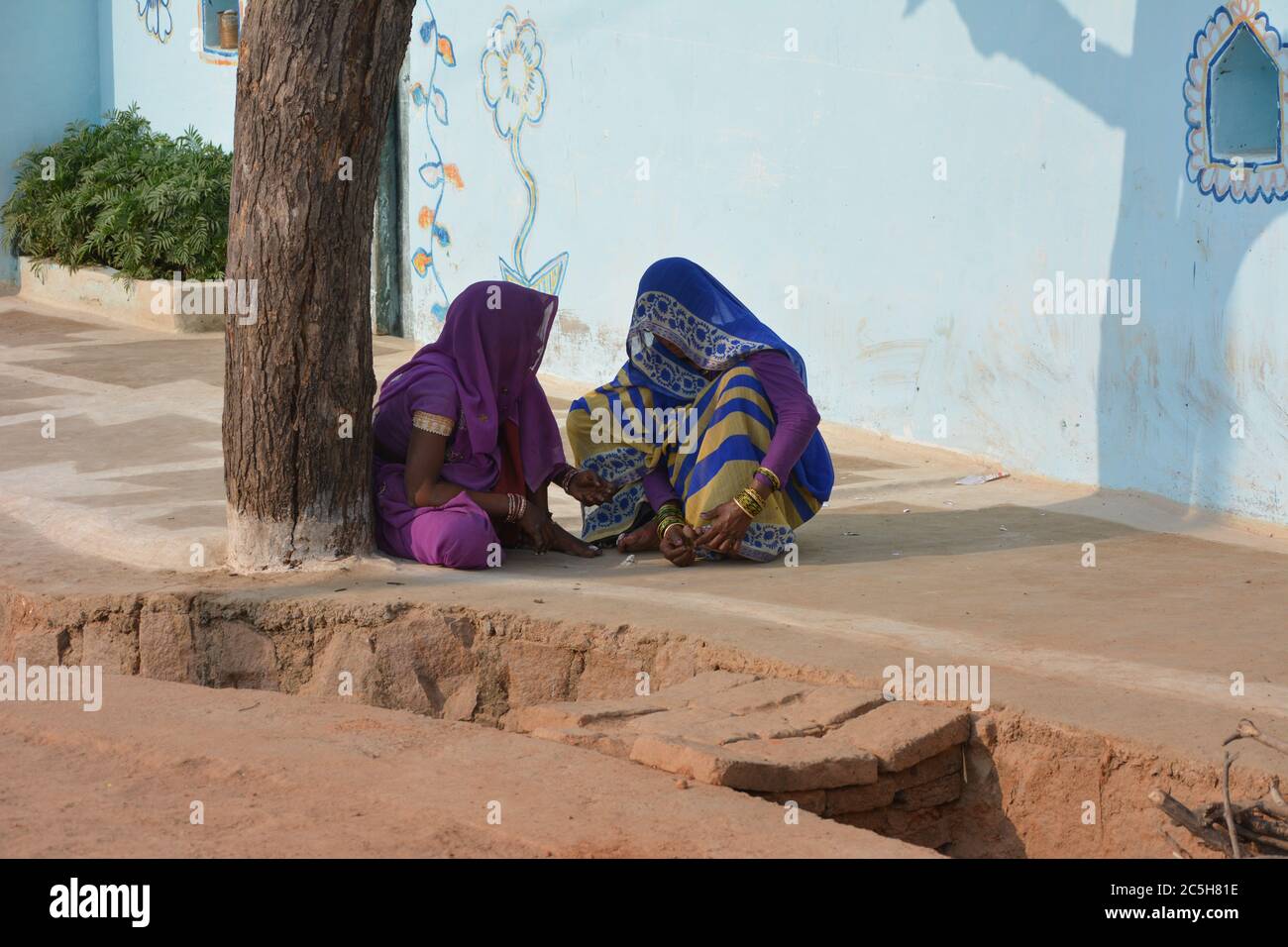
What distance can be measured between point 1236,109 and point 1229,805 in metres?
3.60

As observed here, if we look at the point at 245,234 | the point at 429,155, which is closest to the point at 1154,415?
the point at 245,234

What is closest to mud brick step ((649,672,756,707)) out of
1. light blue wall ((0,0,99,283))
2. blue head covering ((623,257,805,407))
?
blue head covering ((623,257,805,407))

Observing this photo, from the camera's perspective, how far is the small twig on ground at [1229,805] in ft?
9.98

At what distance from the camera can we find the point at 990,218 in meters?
6.94

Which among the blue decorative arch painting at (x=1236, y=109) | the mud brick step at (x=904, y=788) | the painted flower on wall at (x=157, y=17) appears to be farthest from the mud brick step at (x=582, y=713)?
the painted flower on wall at (x=157, y=17)

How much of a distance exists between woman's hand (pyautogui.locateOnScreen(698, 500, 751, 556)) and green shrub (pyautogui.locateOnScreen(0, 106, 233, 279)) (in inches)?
256

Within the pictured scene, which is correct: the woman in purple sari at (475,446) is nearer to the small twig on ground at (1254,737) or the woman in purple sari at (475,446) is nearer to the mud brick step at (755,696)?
the mud brick step at (755,696)

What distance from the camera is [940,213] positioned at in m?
7.18

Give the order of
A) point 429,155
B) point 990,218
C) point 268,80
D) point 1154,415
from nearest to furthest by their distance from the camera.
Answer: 1. point 268,80
2. point 1154,415
3. point 990,218
4. point 429,155

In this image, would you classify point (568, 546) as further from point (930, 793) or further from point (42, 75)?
point (42, 75)

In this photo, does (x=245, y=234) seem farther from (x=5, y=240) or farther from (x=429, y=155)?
(x=5, y=240)

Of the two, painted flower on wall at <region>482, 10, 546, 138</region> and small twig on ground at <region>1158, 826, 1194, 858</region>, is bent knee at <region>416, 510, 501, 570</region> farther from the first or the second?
painted flower on wall at <region>482, 10, 546, 138</region>

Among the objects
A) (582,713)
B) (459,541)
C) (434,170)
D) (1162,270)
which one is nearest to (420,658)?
(459,541)

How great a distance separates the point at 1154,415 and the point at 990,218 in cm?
124
